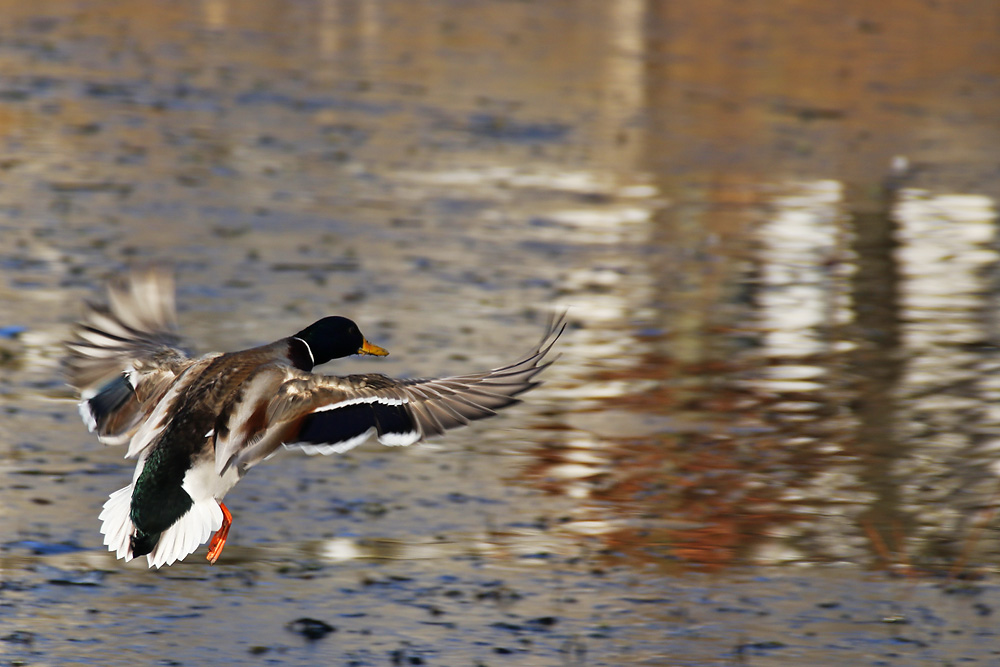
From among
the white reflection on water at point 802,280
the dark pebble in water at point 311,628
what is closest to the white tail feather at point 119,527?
the dark pebble in water at point 311,628

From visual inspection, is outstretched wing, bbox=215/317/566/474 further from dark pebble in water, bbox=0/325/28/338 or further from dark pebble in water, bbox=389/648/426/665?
dark pebble in water, bbox=0/325/28/338

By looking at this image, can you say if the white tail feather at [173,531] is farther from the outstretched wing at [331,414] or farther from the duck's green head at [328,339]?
the duck's green head at [328,339]

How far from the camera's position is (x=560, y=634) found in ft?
19.4

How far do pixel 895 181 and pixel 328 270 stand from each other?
206 inches

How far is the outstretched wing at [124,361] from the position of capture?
5844 millimetres

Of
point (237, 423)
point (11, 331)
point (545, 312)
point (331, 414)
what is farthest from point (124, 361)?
point (545, 312)

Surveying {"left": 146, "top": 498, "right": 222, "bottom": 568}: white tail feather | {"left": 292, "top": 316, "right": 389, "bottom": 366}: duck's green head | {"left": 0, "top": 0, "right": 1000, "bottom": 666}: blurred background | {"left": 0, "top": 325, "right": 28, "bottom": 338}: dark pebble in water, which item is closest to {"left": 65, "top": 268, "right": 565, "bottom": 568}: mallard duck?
{"left": 146, "top": 498, "right": 222, "bottom": 568}: white tail feather

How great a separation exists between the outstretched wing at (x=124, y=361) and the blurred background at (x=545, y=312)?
697 mm

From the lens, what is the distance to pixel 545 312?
9.91 m

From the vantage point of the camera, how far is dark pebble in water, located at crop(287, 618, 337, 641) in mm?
5797

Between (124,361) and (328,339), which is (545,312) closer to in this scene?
(328,339)

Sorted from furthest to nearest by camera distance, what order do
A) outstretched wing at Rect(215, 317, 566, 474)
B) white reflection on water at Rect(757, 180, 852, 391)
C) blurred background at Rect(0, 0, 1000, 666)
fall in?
white reflection on water at Rect(757, 180, 852, 391) < blurred background at Rect(0, 0, 1000, 666) < outstretched wing at Rect(215, 317, 566, 474)

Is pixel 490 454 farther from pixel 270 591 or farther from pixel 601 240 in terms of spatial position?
pixel 601 240

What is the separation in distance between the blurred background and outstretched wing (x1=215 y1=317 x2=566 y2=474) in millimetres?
738
